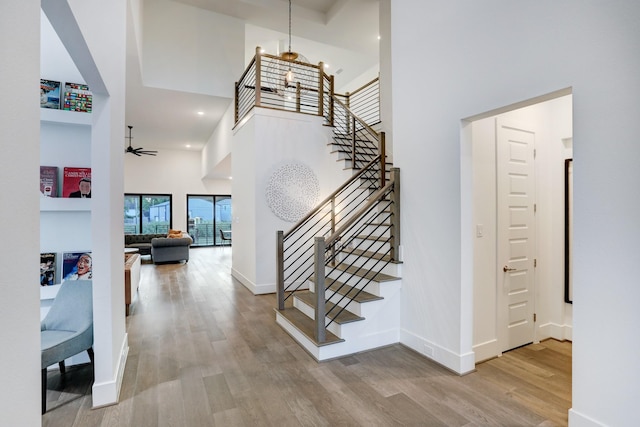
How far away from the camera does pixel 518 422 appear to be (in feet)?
6.77

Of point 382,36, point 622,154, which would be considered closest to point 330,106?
point 382,36

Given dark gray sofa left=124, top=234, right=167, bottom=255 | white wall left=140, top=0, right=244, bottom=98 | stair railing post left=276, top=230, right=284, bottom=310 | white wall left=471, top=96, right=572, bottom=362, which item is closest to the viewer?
white wall left=471, top=96, right=572, bottom=362

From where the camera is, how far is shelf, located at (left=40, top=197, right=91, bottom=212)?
2.51m

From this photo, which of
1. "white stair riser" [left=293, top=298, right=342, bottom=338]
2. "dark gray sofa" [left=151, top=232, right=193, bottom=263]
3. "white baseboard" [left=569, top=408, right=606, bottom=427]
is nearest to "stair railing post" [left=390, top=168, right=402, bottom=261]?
"white stair riser" [left=293, top=298, right=342, bottom=338]

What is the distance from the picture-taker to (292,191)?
5629mm

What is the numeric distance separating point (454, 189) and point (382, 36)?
4.34 m

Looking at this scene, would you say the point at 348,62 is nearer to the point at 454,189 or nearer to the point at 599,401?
the point at 454,189

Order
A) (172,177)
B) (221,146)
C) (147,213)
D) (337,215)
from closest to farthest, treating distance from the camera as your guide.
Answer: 1. (337,215)
2. (221,146)
3. (147,213)
4. (172,177)

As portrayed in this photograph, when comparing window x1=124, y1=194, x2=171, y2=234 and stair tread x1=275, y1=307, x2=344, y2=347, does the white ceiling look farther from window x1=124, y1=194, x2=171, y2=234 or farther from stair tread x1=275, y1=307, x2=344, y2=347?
stair tread x1=275, y1=307, x2=344, y2=347

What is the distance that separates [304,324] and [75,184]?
2543 mm

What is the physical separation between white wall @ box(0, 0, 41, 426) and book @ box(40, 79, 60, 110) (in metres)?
2.12

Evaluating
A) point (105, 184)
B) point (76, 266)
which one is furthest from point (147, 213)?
point (105, 184)

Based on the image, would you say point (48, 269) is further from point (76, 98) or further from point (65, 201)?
point (76, 98)

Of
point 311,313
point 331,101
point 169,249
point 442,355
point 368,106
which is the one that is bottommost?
point 442,355
